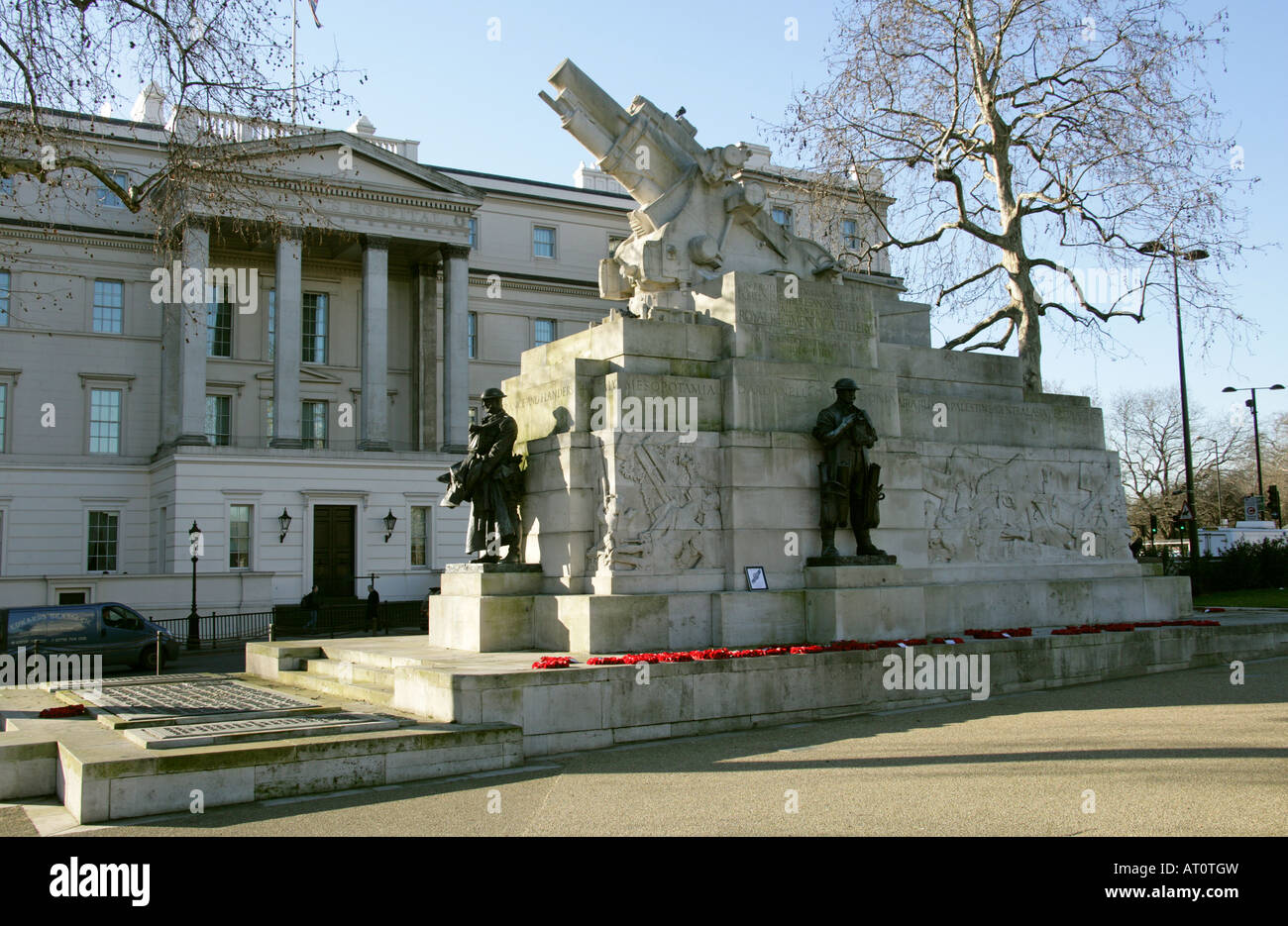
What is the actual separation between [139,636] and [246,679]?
37.1 ft

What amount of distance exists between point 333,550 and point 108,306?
1462 cm

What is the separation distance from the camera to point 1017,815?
765cm

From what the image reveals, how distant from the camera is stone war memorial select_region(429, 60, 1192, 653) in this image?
1371 centimetres

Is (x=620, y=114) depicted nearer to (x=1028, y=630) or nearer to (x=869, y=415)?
(x=869, y=415)

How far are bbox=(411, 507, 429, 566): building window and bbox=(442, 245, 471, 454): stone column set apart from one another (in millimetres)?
3291

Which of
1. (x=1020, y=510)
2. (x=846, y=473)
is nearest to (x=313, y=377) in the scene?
(x=1020, y=510)

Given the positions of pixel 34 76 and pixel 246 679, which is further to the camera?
pixel 246 679

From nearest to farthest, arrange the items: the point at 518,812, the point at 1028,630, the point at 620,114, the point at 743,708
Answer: the point at 518,812 < the point at 743,708 < the point at 1028,630 < the point at 620,114

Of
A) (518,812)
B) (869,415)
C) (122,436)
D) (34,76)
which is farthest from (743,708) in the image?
(122,436)

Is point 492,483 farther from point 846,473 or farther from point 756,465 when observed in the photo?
point 846,473

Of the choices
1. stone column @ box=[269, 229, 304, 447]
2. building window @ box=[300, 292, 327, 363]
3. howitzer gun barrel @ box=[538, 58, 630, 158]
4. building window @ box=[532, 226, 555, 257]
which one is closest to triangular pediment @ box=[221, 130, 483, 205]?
stone column @ box=[269, 229, 304, 447]

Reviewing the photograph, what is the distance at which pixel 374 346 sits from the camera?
4728cm

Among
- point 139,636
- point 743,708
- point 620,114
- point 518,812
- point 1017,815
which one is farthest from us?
point 139,636

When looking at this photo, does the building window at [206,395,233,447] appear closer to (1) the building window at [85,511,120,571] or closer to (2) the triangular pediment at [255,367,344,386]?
(2) the triangular pediment at [255,367,344,386]
